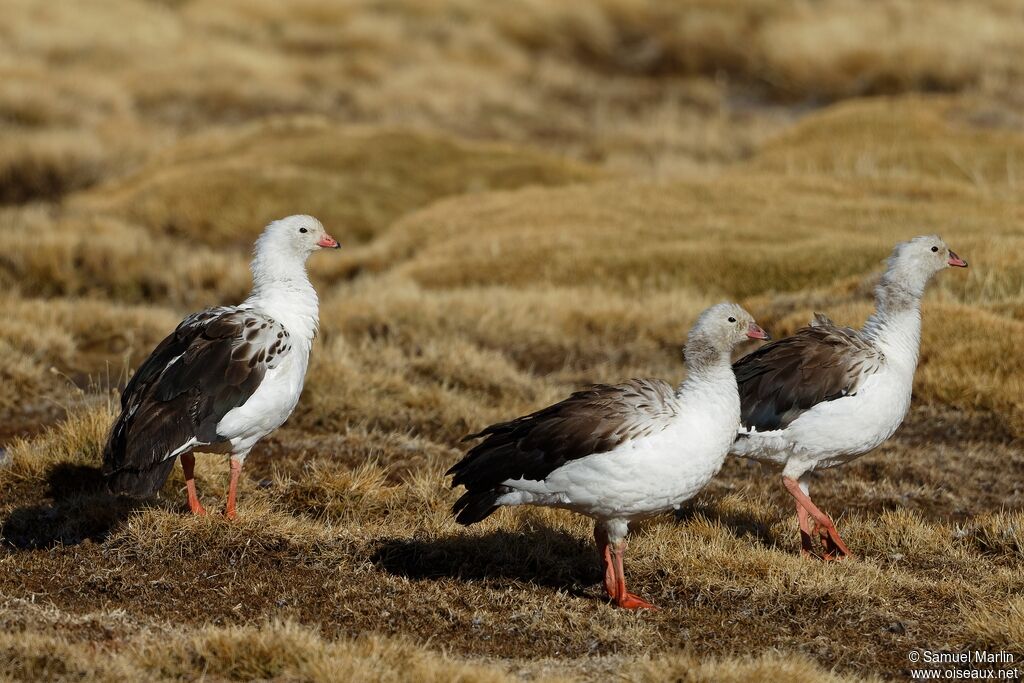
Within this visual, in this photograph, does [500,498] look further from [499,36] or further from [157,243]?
[499,36]

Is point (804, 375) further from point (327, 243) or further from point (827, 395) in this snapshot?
point (327, 243)

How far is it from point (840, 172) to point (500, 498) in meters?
16.1

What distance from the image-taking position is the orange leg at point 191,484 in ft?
28.3

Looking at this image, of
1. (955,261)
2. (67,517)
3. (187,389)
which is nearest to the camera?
(187,389)

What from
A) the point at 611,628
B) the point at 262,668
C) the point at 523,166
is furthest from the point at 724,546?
the point at 523,166

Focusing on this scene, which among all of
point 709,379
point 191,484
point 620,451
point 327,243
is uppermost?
point 327,243

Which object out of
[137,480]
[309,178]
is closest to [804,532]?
[137,480]

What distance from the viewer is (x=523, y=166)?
24.6 m

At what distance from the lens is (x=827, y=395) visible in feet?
28.3

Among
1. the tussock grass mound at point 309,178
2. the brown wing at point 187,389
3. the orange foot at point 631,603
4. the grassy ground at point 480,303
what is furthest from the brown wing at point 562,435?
the tussock grass mound at point 309,178

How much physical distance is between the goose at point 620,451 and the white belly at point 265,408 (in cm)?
136

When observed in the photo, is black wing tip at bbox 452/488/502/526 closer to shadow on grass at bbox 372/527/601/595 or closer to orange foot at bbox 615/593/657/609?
shadow on grass at bbox 372/527/601/595

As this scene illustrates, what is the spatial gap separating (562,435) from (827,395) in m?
2.09

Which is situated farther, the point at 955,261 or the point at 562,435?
the point at 955,261
